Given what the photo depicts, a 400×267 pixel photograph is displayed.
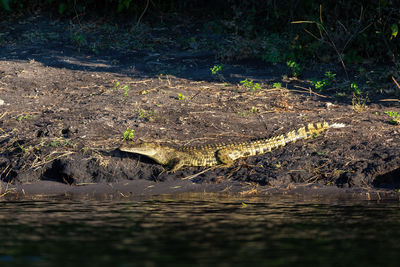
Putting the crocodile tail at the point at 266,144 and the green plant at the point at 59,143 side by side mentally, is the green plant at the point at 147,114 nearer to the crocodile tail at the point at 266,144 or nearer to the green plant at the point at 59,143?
the green plant at the point at 59,143

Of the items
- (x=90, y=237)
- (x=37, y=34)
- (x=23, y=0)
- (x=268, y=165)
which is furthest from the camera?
(x=23, y=0)

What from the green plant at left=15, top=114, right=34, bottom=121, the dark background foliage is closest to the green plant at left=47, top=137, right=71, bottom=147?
the green plant at left=15, top=114, right=34, bottom=121

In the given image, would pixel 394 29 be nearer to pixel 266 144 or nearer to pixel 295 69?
pixel 295 69

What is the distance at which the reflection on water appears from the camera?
3766mm

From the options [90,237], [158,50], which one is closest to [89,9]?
[158,50]

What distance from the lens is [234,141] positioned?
798 centimetres

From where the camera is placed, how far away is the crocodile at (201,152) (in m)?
7.25

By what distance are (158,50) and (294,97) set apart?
3883 millimetres

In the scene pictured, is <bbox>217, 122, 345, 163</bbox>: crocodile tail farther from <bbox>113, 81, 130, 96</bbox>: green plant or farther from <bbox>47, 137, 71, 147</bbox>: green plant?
<bbox>113, 81, 130, 96</bbox>: green plant

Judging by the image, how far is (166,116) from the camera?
8.58 meters

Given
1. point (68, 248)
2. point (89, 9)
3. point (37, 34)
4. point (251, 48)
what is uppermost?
point (89, 9)

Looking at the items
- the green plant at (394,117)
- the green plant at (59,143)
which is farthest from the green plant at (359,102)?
the green plant at (59,143)

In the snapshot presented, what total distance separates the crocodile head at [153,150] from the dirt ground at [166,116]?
15 cm

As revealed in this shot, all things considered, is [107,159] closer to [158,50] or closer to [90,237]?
[90,237]
